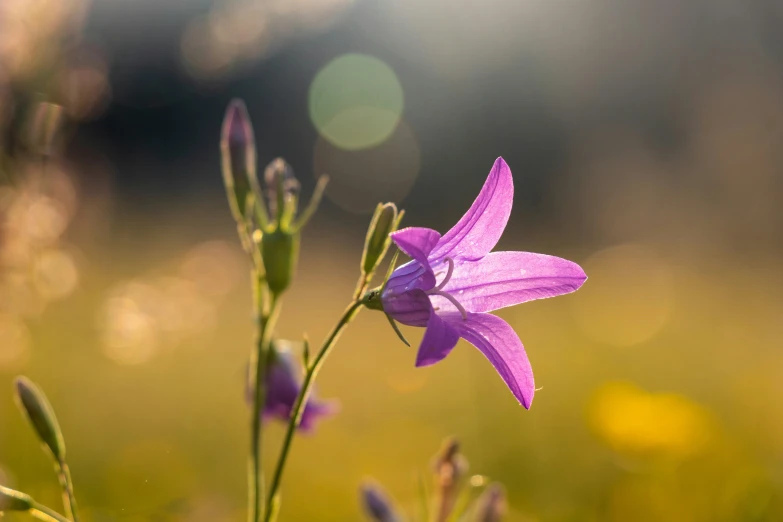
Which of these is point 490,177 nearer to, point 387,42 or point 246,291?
point 246,291

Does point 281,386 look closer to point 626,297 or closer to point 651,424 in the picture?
point 651,424

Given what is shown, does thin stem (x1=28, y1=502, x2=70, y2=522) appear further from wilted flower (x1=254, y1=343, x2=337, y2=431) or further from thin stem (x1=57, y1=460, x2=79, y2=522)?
wilted flower (x1=254, y1=343, x2=337, y2=431)

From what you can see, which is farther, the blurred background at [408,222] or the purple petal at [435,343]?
the blurred background at [408,222]

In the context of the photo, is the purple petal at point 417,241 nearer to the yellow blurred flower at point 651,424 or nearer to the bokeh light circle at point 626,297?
the yellow blurred flower at point 651,424

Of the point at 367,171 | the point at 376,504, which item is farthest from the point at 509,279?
the point at 367,171

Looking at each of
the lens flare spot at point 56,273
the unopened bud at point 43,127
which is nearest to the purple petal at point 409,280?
the unopened bud at point 43,127

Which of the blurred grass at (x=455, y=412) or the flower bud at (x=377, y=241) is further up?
the flower bud at (x=377, y=241)
